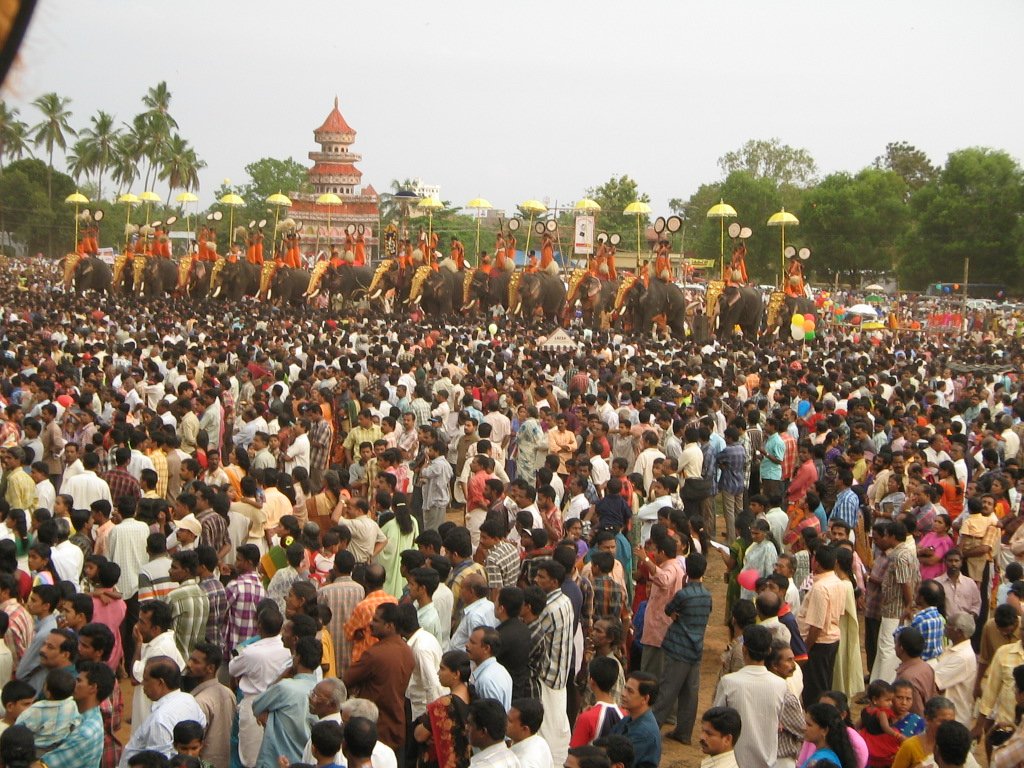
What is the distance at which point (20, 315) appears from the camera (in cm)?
2664

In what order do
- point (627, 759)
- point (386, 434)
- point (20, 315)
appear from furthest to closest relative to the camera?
point (20, 315), point (386, 434), point (627, 759)

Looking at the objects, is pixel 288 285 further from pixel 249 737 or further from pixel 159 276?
pixel 249 737

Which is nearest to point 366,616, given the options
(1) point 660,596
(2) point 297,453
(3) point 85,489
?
(1) point 660,596

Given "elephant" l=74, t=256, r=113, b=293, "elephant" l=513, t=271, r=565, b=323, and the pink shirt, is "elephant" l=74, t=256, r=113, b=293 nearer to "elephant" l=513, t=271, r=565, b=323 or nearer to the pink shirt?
"elephant" l=513, t=271, r=565, b=323

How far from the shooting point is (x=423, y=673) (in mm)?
6195

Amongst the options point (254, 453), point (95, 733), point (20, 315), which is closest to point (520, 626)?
point (95, 733)

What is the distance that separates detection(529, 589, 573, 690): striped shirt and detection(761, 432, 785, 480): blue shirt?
585cm

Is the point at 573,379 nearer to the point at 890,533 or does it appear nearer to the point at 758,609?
the point at 890,533

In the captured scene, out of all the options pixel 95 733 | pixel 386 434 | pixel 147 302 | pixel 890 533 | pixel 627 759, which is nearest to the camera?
pixel 627 759

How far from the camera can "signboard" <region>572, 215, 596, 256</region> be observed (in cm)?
2797

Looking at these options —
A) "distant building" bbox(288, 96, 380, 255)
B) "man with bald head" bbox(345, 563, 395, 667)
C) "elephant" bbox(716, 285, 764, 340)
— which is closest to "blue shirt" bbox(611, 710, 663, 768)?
"man with bald head" bbox(345, 563, 395, 667)

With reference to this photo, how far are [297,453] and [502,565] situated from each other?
4.29m

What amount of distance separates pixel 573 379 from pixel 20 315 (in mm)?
15476

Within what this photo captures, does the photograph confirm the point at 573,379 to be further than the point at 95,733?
Yes
